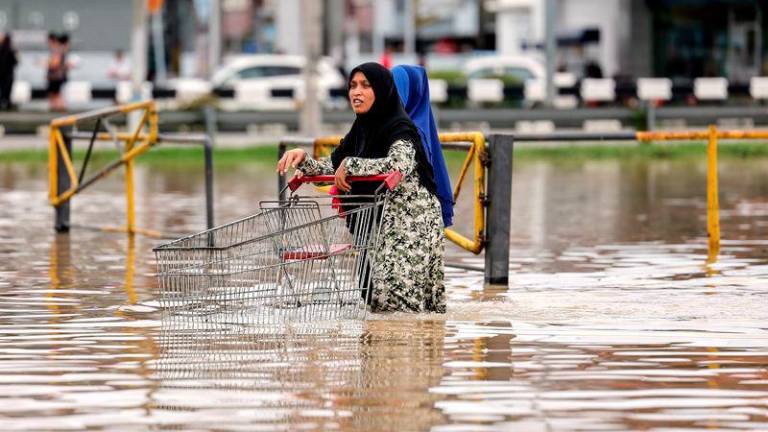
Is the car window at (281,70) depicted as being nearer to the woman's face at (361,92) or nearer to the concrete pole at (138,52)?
the concrete pole at (138,52)

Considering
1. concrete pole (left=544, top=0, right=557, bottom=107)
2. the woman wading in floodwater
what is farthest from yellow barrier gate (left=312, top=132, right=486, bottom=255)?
concrete pole (left=544, top=0, right=557, bottom=107)

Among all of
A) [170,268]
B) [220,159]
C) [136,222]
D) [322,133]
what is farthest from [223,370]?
[322,133]

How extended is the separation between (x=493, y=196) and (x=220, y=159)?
17803 mm

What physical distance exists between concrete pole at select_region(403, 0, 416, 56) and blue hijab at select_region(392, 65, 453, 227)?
5378 centimetres

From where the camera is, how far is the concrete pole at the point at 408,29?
6438 centimetres

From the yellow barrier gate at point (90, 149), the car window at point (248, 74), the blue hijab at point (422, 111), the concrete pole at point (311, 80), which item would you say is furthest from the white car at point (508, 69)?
the blue hijab at point (422, 111)

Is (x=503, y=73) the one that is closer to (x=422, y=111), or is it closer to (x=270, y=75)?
(x=270, y=75)

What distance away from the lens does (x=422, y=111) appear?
415 inches

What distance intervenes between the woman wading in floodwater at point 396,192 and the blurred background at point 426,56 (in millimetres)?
20179

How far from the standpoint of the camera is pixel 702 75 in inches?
2068

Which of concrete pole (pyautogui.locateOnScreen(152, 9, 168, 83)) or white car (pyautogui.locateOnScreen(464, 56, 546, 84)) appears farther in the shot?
concrete pole (pyautogui.locateOnScreen(152, 9, 168, 83))

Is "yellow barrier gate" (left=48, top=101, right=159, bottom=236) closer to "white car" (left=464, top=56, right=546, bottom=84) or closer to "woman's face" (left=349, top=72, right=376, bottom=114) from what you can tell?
"woman's face" (left=349, top=72, right=376, bottom=114)

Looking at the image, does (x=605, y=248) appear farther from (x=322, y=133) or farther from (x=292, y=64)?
(x=292, y=64)

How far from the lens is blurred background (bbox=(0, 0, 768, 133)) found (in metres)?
34.2
